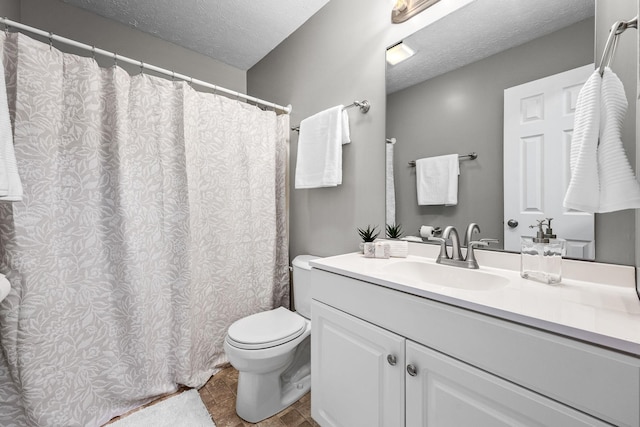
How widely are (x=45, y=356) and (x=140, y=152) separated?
1.04 meters

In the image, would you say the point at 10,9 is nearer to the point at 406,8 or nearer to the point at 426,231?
the point at 406,8

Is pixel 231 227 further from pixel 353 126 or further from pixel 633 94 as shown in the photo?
pixel 633 94

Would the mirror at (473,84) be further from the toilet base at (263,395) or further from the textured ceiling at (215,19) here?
the toilet base at (263,395)

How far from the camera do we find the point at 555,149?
91 cm

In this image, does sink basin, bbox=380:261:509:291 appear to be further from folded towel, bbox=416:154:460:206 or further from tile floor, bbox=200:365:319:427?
tile floor, bbox=200:365:319:427

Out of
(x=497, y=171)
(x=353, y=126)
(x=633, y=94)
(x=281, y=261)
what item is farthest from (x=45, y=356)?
(x=633, y=94)

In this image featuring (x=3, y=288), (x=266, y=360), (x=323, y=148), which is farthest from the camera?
(x=323, y=148)

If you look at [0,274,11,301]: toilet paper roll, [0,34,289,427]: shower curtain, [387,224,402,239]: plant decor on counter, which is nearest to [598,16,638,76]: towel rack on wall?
[387,224,402,239]: plant decor on counter

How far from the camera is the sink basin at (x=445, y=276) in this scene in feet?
3.05

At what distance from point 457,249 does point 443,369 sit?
518 mm

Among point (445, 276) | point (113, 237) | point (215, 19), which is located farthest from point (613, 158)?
point (215, 19)

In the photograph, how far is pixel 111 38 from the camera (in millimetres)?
1850

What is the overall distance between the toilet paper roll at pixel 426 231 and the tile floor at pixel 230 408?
3.48ft

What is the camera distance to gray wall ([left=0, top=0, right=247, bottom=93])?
160cm
